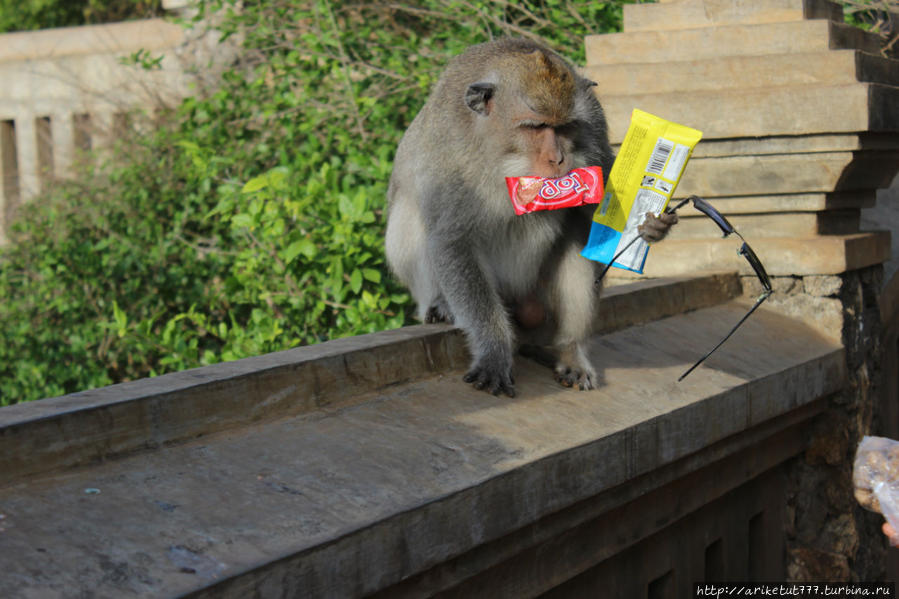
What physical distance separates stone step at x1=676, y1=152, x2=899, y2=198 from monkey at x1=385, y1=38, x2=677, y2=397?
27.7 inches

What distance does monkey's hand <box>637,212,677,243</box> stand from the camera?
2.80 m

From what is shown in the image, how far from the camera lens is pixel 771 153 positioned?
371cm

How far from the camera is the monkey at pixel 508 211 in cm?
301

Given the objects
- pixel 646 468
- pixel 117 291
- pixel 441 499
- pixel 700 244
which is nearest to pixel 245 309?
pixel 117 291

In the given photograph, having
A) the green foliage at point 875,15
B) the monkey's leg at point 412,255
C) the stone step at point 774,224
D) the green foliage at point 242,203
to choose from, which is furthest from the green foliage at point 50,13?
the stone step at point 774,224

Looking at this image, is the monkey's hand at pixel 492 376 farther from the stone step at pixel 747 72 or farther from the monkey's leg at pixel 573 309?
the stone step at pixel 747 72

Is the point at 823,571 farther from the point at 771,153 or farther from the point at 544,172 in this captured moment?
the point at 544,172

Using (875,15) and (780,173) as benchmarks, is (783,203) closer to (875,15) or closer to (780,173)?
(780,173)

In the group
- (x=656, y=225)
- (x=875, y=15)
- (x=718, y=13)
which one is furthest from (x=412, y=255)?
(x=875, y=15)

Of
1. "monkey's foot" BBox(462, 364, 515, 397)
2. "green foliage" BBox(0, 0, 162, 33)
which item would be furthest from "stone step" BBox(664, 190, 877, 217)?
"green foliage" BBox(0, 0, 162, 33)

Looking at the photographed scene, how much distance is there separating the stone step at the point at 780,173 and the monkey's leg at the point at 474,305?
40.2 inches

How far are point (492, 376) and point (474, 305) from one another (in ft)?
1.29

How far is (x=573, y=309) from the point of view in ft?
10.5

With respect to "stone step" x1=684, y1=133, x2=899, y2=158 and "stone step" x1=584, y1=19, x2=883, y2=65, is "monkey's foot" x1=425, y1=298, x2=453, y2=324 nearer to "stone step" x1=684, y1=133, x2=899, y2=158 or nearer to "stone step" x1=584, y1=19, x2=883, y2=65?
"stone step" x1=684, y1=133, x2=899, y2=158
